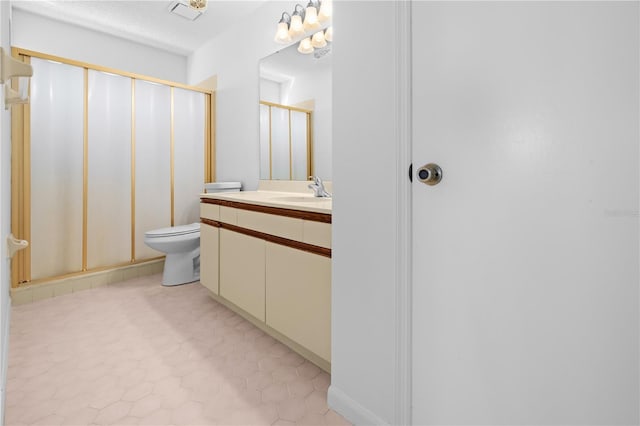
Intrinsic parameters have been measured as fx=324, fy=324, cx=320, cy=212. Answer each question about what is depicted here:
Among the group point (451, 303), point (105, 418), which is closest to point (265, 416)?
point (105, 418)

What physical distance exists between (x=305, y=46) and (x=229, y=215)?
4.25 feet

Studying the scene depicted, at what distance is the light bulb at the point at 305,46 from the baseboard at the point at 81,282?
2298 millimetres

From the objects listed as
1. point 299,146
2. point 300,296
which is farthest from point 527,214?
point 299,146

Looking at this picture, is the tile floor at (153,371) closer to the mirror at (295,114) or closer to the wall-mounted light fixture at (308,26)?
the mirror at (295,114)

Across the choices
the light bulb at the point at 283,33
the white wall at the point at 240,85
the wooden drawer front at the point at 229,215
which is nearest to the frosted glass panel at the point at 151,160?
the white wall at the point at 240,85

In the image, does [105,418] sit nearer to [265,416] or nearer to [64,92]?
[265,416]

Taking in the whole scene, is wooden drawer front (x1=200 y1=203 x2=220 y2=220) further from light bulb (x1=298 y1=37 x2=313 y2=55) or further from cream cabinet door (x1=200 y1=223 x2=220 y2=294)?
light bulb (x1=298 y1=37 x2=313 y2=55)

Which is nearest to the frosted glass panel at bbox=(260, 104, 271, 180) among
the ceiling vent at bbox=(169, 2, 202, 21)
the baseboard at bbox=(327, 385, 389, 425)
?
the ceiling vent at bbox=(169, 2, 202, 21)

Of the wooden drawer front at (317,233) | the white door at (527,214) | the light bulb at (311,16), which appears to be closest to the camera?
the white door at (527,214)

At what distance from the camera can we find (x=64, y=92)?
256 cm

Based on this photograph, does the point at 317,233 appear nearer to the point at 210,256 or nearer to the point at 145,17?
the point at 210,256

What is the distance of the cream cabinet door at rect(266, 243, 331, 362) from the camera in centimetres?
142

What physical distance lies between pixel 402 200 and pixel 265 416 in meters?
0.98

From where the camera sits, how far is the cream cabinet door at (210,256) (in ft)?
7.34
